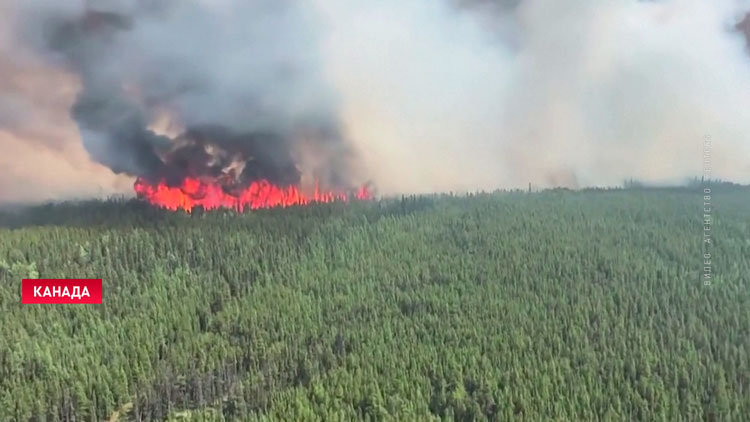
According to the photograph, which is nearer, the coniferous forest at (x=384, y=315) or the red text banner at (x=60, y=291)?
the coniferous forest at (x=384, y=315)

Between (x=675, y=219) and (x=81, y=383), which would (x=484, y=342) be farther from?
(x=81, y=383)

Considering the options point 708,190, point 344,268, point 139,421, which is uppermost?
point 708,190

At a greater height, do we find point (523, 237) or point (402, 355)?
point (523, 237)

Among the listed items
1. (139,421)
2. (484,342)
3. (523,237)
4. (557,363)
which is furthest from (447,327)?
(139,421)

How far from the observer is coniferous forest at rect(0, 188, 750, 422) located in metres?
35.3

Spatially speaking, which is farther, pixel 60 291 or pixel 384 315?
pixel 384 315

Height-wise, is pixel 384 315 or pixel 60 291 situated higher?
pixel 60 291

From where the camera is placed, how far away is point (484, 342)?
39250mm

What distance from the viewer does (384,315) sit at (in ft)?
133

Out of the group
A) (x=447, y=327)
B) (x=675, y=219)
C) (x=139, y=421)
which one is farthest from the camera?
(x=675, y=219)

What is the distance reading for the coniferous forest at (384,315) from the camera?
35.3 meters

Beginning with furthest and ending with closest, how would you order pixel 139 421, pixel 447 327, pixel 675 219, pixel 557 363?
pixel 675 219 → pixel 447 327 → pixel 557 363 → pixel 139 421

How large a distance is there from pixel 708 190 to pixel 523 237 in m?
10.8

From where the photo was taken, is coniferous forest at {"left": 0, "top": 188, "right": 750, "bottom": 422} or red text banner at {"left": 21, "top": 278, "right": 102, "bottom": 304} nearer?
coniferous forest at {"left": 0, "top": 188, "right": 750, "bottom": 422}
